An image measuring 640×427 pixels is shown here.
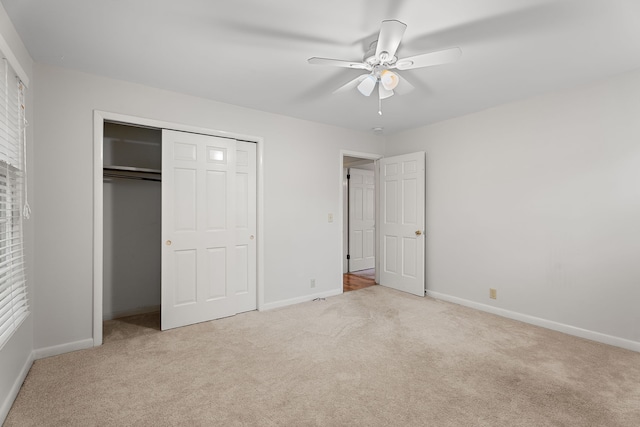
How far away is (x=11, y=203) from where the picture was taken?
2039mm

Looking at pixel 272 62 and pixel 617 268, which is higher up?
pixel 272 62

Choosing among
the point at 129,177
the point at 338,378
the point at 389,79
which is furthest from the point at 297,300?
the point at 389,79

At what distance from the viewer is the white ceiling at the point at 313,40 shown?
73.5 inches

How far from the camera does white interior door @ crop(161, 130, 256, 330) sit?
319 centimetres

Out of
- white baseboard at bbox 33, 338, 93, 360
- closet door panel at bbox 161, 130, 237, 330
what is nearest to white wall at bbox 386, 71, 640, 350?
closet door panel at bbox 161, 130, 237, 330

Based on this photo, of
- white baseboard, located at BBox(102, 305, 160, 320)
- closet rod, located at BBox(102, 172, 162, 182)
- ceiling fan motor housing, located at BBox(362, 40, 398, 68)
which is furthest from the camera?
white baseboard, located at BBox(102, 305, 160, 320)

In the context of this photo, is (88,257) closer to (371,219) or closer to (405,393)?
(405,393)

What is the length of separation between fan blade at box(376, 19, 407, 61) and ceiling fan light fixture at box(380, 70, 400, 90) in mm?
155

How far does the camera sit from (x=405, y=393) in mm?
2055

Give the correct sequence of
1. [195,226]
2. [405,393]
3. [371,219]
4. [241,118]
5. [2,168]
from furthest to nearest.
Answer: [371,219]
[241,118]
[195,226]
[405,393]
[2,168]

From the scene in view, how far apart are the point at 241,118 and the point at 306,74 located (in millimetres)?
1191

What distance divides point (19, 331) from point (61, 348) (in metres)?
0.56

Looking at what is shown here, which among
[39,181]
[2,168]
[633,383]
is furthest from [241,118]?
[633,383]

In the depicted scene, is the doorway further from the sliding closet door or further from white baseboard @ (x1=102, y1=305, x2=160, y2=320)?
white baseboard @ (x1=102, y1=305, x2=160, y2=320)
